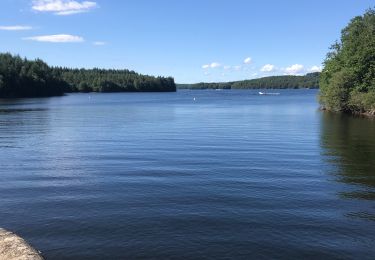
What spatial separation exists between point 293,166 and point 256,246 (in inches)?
578

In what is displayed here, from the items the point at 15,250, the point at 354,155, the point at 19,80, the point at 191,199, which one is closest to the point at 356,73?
the point at 354,155

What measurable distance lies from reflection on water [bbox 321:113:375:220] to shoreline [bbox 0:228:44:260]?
12.0 meters

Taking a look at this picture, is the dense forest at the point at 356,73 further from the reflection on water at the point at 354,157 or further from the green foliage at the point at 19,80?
the green foliage at the point at 19,80

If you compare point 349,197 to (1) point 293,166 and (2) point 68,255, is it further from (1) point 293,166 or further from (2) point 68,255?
(2) point 68,255

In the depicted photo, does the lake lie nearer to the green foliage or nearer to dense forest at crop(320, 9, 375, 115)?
dense forest at crop(320, 9, 375, 115)

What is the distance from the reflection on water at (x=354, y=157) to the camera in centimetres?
2233

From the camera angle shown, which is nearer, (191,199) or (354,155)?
(191,199)

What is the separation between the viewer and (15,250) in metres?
12.2

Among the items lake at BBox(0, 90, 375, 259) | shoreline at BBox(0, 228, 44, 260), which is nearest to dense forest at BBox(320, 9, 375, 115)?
lake at BBox(0, 90, 375, 259)

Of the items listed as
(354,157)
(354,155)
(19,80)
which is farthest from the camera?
(19,80)

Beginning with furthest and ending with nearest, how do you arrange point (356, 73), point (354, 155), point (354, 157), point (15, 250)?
point (356, 73) < point (354, 155) < point (354, 157) < point (15, 250)

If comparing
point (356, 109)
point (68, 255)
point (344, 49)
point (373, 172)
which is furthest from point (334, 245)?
point (344, 49)

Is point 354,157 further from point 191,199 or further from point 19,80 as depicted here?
point 19,80

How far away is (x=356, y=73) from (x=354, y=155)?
2019 inches
